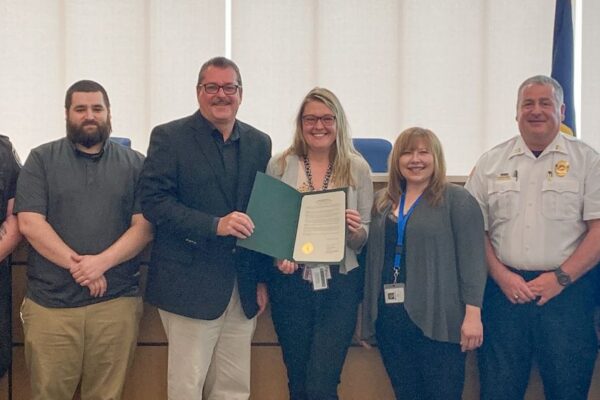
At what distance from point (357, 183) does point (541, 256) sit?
2.56 feet

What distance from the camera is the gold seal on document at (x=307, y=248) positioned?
8.09 ft

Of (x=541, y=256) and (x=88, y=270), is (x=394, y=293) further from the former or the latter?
(x=88, y=270)

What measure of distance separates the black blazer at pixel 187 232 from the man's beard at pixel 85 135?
282mm

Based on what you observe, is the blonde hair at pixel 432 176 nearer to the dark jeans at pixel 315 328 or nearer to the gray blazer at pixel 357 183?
the gray blazer at pixel 357 183

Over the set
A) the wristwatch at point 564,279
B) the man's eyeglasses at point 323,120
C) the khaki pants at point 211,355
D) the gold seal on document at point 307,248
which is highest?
the man's eyeglasses at point 323,120

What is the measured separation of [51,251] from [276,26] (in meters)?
3.07

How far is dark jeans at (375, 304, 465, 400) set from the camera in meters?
2.43

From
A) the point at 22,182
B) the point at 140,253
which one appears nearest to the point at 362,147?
the point at 140,253

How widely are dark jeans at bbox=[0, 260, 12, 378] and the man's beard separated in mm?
597

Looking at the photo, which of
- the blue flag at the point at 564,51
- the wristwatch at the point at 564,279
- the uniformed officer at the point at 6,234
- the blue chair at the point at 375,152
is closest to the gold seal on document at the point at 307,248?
the wristwatch at the point at 564,279

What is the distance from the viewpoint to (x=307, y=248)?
97.5 inches

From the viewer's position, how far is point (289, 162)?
263 cm

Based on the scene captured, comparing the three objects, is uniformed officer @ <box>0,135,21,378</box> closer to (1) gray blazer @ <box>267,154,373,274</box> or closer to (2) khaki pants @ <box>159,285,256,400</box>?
(2) khaki pants @ <box>159,285,256,400</box>

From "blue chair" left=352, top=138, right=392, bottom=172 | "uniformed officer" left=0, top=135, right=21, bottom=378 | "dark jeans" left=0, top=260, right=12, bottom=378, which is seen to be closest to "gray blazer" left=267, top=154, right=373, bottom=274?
"uniformed officer" left=0, top=135, right=21, bottom=378
